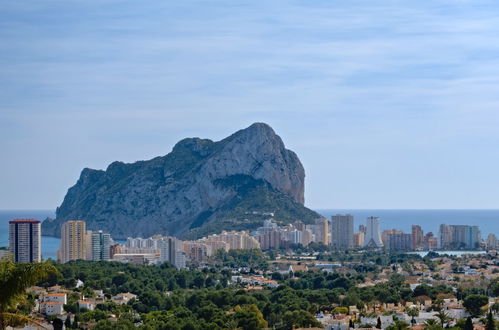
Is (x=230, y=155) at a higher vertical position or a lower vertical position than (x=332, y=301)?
higher

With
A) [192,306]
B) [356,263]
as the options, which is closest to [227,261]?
[356,263]

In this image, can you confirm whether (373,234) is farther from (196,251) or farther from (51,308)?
(51,308)

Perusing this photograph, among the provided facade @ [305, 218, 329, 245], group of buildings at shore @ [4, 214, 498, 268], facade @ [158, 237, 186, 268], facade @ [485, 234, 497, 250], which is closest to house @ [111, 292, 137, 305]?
group of buildings at shore @ [4, 214, 498, 268]

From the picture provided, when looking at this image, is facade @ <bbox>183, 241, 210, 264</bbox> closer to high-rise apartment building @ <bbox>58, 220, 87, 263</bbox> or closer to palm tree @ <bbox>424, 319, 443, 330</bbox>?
high-rise apartment building @ <bbox>58, 220, 87, 263</bbox>

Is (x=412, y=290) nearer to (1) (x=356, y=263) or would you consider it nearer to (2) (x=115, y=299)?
(2) (x=115, y=299)

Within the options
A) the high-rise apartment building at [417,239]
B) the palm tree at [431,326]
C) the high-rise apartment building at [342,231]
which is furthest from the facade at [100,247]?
the palm tree at [431,326]

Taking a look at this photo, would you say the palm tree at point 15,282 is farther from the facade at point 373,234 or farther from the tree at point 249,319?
the facade at point 373,234

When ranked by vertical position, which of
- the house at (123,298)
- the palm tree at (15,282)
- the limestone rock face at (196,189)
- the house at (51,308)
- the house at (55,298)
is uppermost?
the limestone rock face at (196,189)
